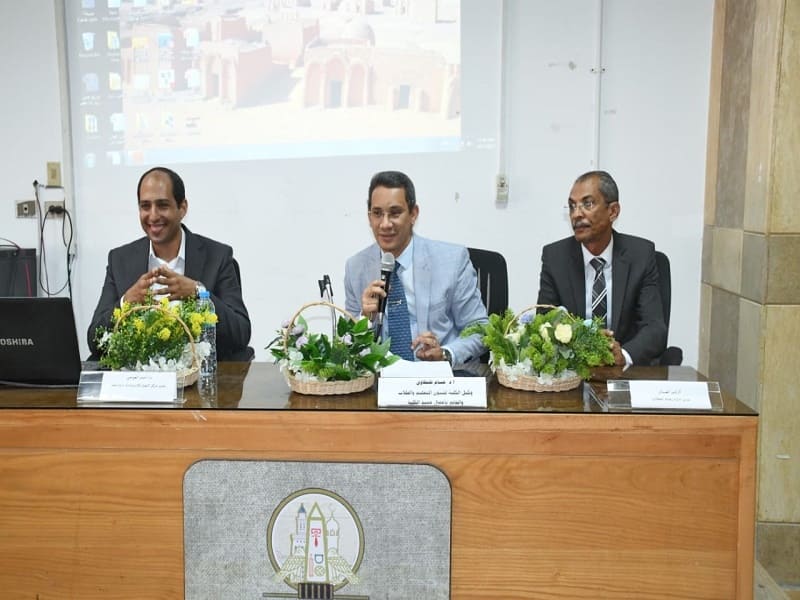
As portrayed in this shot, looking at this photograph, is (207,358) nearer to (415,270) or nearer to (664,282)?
(415,270)

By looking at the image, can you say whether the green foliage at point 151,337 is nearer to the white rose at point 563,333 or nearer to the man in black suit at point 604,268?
the white rose at point 563,333

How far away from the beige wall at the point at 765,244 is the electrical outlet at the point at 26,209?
3.19 m

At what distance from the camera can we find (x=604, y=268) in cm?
261

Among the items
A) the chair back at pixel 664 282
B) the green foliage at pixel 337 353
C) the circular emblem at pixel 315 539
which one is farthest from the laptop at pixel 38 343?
the chair back at pixel 664 282

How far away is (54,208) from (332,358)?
8.34 feet

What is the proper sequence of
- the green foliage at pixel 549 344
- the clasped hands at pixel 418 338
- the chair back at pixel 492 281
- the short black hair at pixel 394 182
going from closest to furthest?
1. the green foliage at pixel 549 344
2. the clasped hands at pixel 418 338
3. the short black hair at pixel 394 182
4. the chair back at pixel 492 281

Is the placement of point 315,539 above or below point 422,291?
below

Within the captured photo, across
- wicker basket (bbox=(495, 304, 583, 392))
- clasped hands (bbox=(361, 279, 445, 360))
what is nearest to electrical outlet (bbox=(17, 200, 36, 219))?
clasped hands (bbox=(361, 279, 445, 360))

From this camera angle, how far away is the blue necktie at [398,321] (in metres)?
2.49

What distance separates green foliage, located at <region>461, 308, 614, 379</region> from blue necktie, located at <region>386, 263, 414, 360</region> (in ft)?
2.47

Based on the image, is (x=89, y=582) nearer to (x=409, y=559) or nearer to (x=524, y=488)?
(x=409, y=559)

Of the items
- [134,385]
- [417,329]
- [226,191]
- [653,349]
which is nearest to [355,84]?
[226,191]

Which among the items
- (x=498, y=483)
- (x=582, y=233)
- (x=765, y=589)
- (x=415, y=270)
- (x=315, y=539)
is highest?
(x=582, y=233)

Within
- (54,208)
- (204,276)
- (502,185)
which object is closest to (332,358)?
(204,276)
